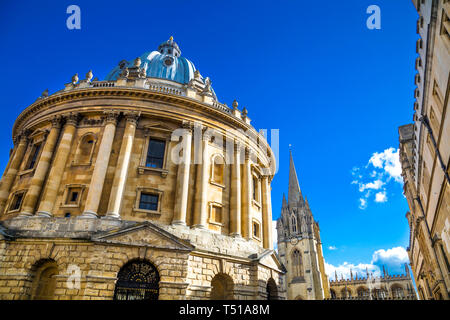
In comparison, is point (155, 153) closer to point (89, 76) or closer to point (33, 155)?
point (89, 76)

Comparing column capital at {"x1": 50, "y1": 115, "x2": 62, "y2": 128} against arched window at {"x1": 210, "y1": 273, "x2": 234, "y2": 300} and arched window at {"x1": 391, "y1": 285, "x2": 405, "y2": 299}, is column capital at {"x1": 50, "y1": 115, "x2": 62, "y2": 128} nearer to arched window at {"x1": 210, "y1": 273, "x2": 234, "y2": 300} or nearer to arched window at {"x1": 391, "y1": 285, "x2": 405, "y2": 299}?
arched window at {"x1": 210, "y1": 273, "x2": 234, "y2": 300}

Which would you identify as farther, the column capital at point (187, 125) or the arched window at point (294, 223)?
the arched window at point (294, 223)

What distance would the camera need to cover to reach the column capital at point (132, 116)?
71.8 ft

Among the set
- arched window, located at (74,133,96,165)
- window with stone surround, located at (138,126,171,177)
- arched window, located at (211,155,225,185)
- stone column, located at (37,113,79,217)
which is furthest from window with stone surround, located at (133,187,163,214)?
stone column, located at (37,113,79,217)

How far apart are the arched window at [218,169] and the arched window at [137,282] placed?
30.5 feet

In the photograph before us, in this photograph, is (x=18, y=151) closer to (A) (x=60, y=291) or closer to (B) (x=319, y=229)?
(A) (x=60, y=291)

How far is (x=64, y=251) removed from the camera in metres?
16.6

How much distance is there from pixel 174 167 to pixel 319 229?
7974 cm

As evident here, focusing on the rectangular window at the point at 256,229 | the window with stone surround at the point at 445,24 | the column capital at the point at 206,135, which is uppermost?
the column capital at the point at 206,135

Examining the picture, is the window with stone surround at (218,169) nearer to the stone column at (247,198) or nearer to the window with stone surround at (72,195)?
the stone column at (247,198)

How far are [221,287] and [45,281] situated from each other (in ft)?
36.4

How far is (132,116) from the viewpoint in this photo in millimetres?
21984

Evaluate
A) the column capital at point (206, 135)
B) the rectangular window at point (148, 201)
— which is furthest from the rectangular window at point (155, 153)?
the column capital at point (206, 135)
